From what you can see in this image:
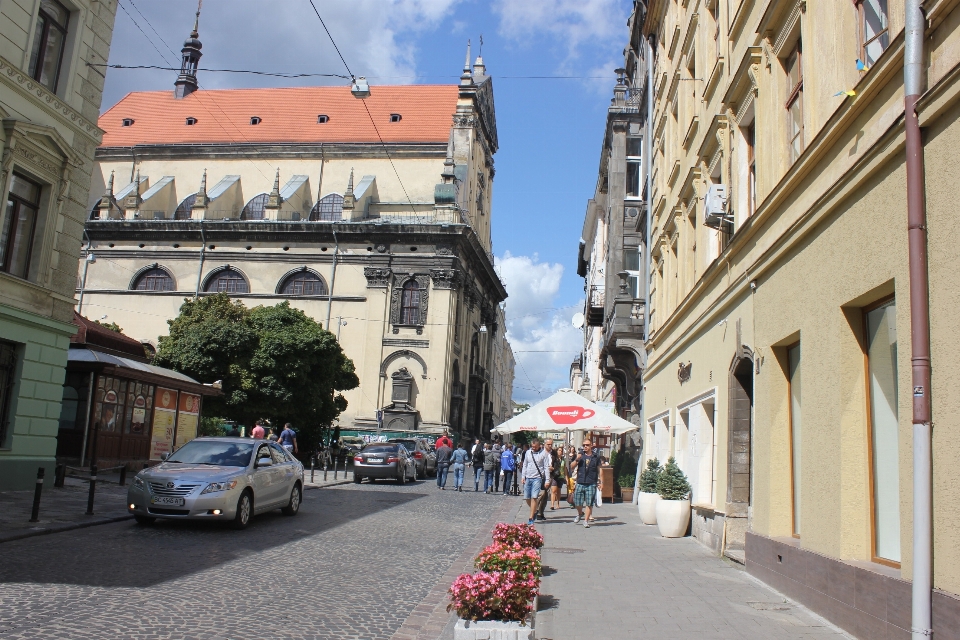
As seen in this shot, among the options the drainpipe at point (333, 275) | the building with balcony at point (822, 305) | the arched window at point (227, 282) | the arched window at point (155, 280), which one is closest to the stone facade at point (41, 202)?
the building with balcony at point (822, 305)

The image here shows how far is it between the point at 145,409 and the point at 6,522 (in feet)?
35.7

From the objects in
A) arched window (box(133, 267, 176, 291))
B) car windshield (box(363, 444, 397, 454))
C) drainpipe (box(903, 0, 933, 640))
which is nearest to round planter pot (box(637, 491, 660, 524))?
drainpipe (box(903, 0, 933, 640))

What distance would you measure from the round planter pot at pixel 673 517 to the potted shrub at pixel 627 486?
970cm

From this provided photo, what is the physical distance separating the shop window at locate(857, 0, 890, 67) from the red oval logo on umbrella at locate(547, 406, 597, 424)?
12.5 meters

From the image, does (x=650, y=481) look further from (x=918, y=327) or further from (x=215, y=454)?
(x=918, y=327)

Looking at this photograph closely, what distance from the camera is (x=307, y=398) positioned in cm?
3575

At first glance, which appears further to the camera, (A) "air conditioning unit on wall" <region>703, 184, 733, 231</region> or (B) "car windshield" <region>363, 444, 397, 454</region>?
(B) "car windshield" <region>363, 444, 397, 454</region>

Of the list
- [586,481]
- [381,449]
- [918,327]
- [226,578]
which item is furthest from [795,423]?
[381,449]

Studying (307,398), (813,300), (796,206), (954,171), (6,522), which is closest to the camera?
(954,171)

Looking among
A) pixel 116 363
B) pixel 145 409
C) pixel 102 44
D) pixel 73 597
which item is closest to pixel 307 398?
pixel 145 409

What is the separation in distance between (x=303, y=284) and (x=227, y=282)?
16.0 ft

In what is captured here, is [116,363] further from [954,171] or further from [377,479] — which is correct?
[954,171]

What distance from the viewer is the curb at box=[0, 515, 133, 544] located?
10.4m

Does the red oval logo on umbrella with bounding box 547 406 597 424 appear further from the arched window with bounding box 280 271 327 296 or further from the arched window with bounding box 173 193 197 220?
the arched window with bounding box 173 193 197 220
